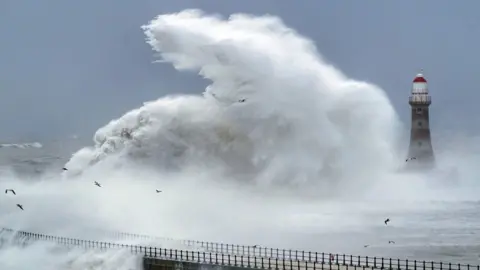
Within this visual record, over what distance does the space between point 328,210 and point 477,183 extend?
759 inches

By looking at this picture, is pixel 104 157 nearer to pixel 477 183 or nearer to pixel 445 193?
pixel 445 193

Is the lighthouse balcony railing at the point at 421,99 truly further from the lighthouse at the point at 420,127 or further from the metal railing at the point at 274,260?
the metal railing at the point at 274,260

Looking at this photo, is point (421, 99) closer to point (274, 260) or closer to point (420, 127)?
point (420, 127)

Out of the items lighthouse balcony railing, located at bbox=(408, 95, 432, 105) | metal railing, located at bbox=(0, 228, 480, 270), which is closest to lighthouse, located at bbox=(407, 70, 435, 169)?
lighthouse balcony railing, located at bbox=(408, 95, 432, 105)

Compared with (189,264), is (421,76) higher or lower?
higher

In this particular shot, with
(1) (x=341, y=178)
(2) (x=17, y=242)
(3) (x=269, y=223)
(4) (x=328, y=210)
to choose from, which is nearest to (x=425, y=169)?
(1) (x=341, y=178)

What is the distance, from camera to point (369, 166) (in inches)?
2089

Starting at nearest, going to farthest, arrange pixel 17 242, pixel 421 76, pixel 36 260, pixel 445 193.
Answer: pixel 36 260
pixel 17 242
pixel 445 193
pixel 421 76

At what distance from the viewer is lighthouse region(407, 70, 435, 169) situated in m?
57.5

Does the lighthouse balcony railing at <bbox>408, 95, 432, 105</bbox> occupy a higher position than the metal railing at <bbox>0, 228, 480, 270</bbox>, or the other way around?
the lighthouse balcony railing at <bbox>408, 95, 432, 105</bbox>

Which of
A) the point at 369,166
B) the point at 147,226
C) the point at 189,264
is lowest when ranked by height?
the point at 189,264

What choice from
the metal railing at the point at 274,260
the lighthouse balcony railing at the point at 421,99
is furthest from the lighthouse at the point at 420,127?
the metal railing at the point at 274,260

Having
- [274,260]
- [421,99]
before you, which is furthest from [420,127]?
[274,260]

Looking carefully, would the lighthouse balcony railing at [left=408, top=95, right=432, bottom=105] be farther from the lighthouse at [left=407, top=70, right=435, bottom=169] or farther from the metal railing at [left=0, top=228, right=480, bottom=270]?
the metal railing at [left=0, top=228, right=480, bottom=270]
